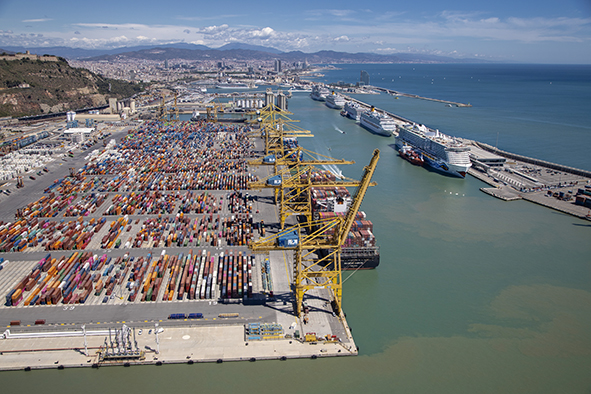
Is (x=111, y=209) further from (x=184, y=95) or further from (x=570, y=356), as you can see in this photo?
(x=184, y=95)

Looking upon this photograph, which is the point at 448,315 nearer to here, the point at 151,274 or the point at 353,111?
the point at 151,274

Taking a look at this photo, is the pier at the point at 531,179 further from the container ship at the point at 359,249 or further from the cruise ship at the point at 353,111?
the cruise ship at the point at 353,111

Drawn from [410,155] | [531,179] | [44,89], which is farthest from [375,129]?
[44,89]

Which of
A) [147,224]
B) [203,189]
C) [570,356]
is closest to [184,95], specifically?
[203,189]

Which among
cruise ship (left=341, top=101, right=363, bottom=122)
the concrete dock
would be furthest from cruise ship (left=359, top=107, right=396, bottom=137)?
the concrete dock

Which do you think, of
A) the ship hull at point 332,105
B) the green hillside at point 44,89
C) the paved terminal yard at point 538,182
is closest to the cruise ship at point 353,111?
the ship hull at point 332,105

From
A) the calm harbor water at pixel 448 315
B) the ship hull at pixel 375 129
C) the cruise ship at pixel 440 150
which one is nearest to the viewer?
the calm harbor water at pixel 448 315
